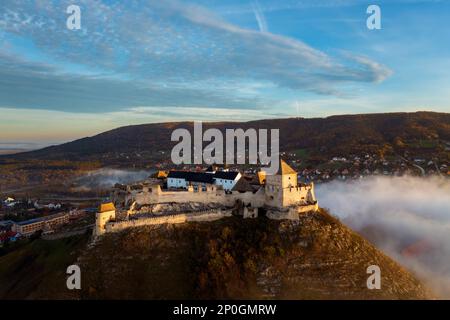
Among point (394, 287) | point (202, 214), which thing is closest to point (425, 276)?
point (394, 287)

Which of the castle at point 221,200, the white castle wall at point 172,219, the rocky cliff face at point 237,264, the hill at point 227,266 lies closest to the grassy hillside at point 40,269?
the hill at point 227,266

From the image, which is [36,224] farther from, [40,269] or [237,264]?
[237,264]

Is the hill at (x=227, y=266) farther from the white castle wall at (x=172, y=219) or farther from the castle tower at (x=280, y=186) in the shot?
the castle tower at (x=280, y=186)

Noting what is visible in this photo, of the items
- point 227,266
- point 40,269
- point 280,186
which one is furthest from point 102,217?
point 280,186

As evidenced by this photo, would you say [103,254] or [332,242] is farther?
[332,242]

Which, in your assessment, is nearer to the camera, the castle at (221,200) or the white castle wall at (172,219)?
the white castle wall at (172,219)

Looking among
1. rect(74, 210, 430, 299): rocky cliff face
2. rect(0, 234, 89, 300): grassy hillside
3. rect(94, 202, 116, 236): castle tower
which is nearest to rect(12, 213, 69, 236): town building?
rect(0, 234, 89, 300): grassy hillside

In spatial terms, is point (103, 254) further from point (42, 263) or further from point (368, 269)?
point (368, 269)
